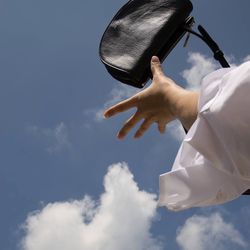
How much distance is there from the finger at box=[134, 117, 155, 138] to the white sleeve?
9cm

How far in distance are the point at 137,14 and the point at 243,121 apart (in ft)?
1.56

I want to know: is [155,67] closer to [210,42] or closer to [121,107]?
[121,107]

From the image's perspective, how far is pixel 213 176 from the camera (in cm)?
58

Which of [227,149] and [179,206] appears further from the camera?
[179,206]

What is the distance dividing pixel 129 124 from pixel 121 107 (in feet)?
0.11

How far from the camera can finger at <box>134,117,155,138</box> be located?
667mm

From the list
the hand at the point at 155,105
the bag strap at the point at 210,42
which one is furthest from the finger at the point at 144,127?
the bag strap at the point at 210,42

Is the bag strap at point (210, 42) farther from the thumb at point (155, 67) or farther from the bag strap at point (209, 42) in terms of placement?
the thumb at point (155, 67)

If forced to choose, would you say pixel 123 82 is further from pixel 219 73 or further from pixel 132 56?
pixel 219 73

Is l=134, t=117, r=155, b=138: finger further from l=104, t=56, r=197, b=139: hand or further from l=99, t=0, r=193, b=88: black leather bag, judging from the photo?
l=99, t=0, r=193, b=88: black leather bag

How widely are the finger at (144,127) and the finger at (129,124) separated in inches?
0.7

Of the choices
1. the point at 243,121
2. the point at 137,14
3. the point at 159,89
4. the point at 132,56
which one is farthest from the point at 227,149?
the point at 137,14

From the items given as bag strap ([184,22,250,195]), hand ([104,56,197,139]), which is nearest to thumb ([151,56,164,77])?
hand ([104,56,197,139])

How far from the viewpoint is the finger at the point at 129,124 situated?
66 centimetres
